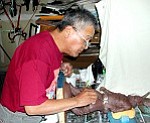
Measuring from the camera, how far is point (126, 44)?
7.34 feet

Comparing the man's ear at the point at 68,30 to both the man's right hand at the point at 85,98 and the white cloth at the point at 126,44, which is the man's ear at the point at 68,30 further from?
the white cloth at the point at 126,44

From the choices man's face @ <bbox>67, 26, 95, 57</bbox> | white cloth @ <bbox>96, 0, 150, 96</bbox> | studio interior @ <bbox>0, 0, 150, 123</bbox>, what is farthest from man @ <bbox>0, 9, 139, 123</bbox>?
white cloth @ <bbox>96, 0, 150, 96</bbox>

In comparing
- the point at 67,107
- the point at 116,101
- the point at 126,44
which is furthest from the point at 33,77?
the point at 126,44

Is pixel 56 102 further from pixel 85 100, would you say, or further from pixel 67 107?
pixel 85 100

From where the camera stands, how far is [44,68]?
1.47 metres

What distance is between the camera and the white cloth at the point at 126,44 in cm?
215

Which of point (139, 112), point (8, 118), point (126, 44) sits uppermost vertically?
point (126, 44)

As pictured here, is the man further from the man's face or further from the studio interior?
the studio interior

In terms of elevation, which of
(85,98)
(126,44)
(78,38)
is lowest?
(85,98)

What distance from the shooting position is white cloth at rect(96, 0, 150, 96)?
215cm

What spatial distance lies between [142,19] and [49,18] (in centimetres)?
87

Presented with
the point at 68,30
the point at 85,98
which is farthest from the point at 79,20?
the point at 85,98

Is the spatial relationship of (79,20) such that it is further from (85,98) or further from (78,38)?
(85,98)

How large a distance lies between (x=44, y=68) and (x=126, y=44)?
0.97 metres
